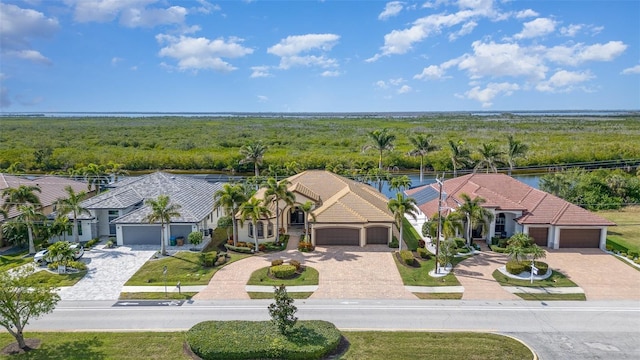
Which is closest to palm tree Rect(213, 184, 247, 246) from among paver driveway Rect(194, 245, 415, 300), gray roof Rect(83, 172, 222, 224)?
gray roof Rect(83, 172, 222, 224)

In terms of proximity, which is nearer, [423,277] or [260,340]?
[260,340]

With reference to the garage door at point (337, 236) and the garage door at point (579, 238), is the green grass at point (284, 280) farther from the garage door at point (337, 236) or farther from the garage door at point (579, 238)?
the garage door at point (579, 238)

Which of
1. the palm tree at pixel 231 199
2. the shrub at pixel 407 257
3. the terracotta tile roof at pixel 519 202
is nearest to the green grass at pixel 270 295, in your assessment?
the shrub at pixel 407 257

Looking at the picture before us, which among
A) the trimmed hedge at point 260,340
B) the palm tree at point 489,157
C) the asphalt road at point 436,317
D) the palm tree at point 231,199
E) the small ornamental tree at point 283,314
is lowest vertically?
the asphalt road at point 436,317

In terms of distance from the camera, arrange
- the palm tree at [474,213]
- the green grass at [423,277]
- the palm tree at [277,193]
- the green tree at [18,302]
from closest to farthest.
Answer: the green tree at [18,302] → the green grass at [423,277] → the palm tree at [474,213] → the palm tree at [277,193]

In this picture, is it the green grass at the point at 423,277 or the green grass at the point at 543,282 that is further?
the green grass at the point at 423,277

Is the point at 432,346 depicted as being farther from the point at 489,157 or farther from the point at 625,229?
the point at 489,157

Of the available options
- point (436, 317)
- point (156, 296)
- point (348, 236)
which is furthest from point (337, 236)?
point (156, 296)

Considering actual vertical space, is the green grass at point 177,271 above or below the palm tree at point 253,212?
below
